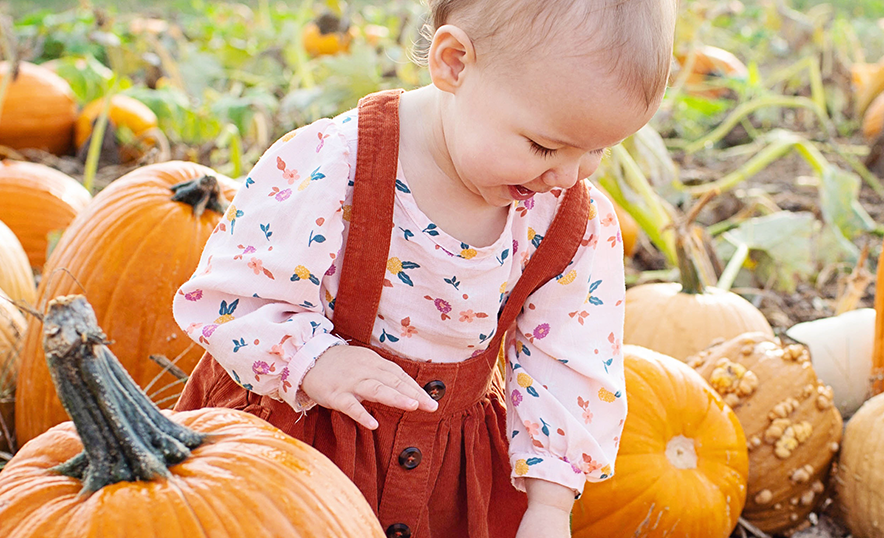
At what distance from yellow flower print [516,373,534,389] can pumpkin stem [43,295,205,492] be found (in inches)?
27.9

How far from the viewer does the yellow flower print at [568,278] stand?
171cm

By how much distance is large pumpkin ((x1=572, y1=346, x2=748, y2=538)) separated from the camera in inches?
78.7

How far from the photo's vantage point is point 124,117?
472 centimetres

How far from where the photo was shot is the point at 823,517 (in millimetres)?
2344

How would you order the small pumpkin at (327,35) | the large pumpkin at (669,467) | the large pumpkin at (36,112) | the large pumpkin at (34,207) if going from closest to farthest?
the large pumpkin at (669,467) < the large pumpkin at (34,207) < the large pumpkin at (36,112) < the small pumpkin at (327,35)

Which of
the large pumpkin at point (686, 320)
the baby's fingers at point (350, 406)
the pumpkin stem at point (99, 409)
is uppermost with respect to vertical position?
the pumpkin stem at point (99, 409)

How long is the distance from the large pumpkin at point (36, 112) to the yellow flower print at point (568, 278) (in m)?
3.84

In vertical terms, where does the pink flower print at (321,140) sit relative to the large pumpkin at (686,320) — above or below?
above

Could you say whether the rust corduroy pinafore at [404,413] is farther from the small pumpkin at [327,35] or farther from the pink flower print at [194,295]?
the small pumpkin at [327,35]

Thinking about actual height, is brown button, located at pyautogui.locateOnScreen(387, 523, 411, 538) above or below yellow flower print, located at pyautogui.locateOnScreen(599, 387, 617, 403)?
below

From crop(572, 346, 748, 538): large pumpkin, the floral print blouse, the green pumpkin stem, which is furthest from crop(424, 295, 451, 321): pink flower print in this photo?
the green pumpkin stem

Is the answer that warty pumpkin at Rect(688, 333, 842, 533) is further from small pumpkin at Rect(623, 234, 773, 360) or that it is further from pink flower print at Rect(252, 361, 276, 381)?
pink flower print at Rect(252, 361, 276, 381)

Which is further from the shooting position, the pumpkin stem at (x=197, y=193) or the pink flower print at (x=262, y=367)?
the pumpkin stem at (x=197, y=193)

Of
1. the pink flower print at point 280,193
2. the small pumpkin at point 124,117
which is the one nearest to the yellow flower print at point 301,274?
the pink flower print at point 280,193
